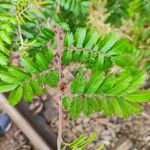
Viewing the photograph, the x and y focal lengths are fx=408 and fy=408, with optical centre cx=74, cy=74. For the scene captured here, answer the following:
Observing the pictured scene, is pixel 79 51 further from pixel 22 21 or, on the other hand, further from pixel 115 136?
pixel 115 136

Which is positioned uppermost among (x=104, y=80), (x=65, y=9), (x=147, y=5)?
(x=65, y=9)

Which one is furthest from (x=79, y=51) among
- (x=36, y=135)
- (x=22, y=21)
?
(x=36, y=135)

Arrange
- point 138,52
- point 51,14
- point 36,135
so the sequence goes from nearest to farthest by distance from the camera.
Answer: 1. point 51,14
2. point 36,135
3. point 138,52

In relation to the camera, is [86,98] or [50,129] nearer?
[86,98]

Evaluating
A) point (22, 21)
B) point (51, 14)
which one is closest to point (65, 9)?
point (51, 14)

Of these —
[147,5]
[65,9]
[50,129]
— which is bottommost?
[50,129]

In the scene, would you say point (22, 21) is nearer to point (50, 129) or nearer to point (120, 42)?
point (120, 42)

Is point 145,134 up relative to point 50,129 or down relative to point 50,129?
down

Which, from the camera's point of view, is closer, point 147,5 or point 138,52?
point 147,5

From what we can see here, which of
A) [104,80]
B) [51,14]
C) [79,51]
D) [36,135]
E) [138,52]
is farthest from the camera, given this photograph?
[138,52]
